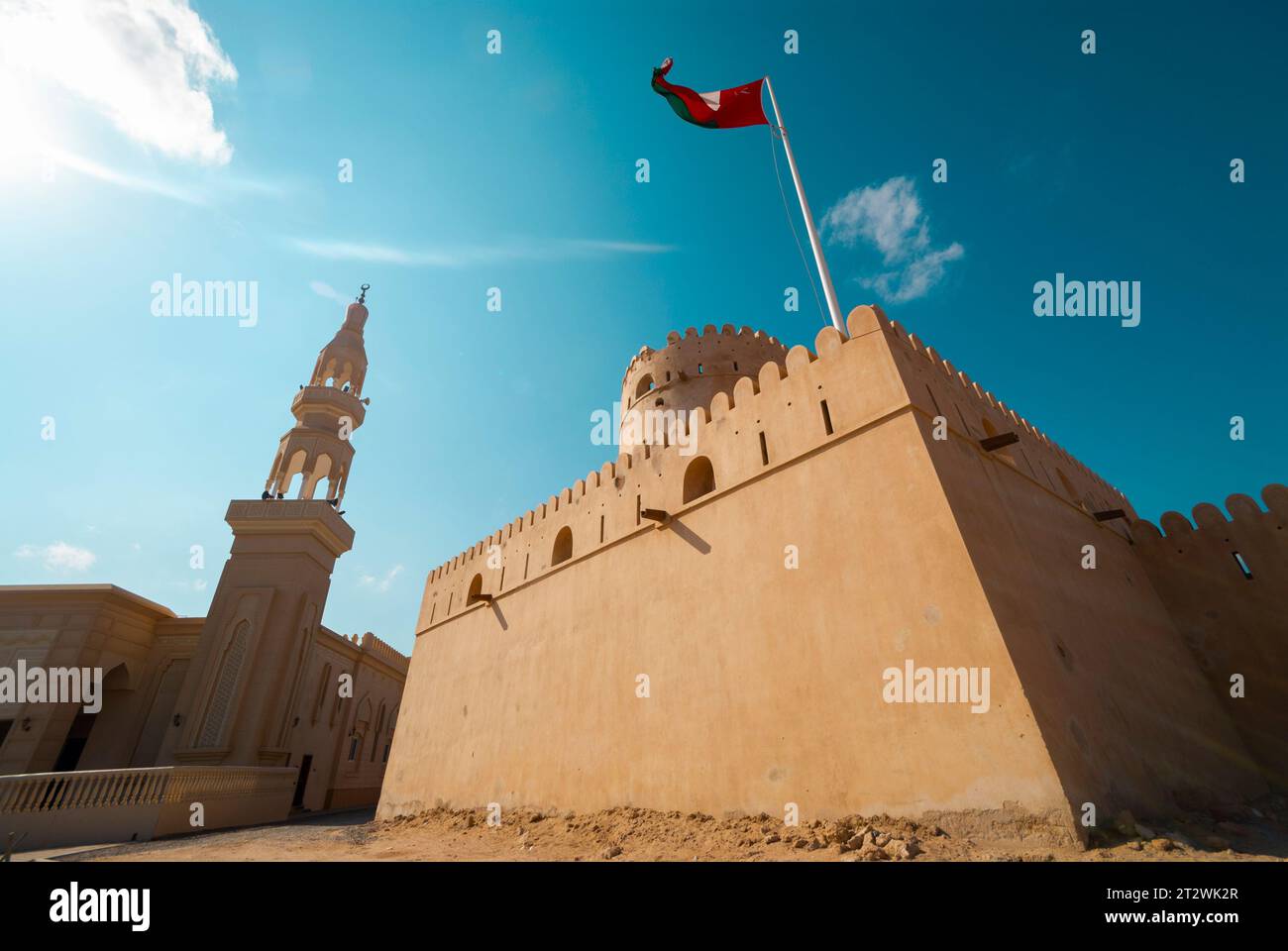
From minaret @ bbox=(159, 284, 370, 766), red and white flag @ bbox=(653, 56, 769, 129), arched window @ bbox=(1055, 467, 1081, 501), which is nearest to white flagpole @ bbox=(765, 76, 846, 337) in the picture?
red and white flag @ bbox=(653, 56, 769, 129)

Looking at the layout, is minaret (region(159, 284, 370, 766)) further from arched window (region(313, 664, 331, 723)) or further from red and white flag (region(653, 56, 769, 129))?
red and white flag (region(653, 56, 769, 129))

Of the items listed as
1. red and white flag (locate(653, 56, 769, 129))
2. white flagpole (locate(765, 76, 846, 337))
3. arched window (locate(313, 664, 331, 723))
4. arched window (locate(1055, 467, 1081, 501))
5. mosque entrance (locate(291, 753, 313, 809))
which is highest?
red and white flag (locate(653, 56, 769, 129))

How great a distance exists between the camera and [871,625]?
21.6 ft

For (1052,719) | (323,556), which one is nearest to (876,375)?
Result: (1052,719)

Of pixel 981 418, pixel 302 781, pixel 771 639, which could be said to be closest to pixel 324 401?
pixel 302 781

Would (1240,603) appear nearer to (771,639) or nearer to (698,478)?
(771,639)

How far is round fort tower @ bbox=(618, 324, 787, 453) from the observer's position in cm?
1784

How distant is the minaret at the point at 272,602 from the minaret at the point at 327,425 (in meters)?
0.04

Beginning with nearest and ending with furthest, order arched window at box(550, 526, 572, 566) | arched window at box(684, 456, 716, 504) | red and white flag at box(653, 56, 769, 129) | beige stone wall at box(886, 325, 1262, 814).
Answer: beige stone wall at box(886, 325, 1262, 814) < arched window at box(684, 456, 716, 504) < red and white flag at box(653, 56, 769, 129) < arched window at box(550, 526, 572, 566)

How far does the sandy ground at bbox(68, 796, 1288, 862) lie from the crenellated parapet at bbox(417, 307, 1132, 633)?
4557 mm

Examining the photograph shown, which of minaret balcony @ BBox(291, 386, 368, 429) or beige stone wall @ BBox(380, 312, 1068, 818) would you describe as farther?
minaret balcony @ BBox(291, 386, 368, 429)

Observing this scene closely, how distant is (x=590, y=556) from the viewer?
11703 mm
